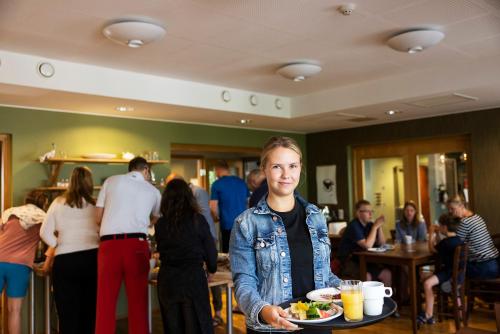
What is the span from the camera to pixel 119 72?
14.7ft

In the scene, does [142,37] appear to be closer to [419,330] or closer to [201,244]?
[201,244]

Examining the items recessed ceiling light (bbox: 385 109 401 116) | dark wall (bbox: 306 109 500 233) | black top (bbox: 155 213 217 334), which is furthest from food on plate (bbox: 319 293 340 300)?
dark wall (bbox: 306 109 500 233)

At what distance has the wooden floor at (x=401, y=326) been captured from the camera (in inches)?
180

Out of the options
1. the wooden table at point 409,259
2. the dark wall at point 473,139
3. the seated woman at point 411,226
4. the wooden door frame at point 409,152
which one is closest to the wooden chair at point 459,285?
the wooden table at point 409,259

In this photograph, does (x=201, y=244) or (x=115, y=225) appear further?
(x=115, y=225)

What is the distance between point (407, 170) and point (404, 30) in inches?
141

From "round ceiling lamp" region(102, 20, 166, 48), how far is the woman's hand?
2.33 m

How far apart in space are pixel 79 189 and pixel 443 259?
132 inches

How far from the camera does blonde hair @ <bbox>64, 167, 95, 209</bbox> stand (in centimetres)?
382

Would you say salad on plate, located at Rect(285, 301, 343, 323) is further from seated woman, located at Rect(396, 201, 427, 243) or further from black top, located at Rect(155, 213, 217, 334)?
seated woman, located at Rect(396, 201, 427, 243)

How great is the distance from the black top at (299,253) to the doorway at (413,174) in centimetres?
508

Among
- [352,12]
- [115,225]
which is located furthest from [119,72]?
[352,12]

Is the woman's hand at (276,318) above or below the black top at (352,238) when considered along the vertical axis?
above

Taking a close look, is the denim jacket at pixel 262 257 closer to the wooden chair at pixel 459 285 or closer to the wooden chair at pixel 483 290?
the wooden chair at pixel 459 285
